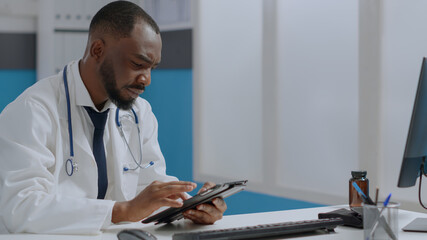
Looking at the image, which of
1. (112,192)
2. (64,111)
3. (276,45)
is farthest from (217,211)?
(276,45)

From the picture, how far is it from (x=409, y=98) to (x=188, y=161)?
1.79 m

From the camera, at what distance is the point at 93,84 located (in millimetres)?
1755

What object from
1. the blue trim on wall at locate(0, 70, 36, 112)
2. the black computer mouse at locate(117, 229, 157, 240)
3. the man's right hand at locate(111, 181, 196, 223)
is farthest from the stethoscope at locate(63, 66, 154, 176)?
the blue trim on wall at locate(0, 70, 36, 112)

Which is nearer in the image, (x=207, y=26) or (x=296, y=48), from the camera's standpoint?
(x=296, y=48)

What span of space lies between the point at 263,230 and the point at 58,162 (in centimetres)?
70

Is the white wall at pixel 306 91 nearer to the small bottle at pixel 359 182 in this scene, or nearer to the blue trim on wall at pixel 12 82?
the small bottle at pixel 359 182

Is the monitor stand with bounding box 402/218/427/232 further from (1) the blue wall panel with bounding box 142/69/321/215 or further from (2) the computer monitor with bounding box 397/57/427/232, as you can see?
(1) the blue wall panel with bounding box 142/69/321/215

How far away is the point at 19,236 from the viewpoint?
51.6 inches

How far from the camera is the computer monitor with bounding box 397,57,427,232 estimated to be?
4.35ft

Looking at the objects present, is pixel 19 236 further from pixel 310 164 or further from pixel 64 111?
pixel 310 164

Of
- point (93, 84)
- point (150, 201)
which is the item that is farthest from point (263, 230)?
point (93, 84)

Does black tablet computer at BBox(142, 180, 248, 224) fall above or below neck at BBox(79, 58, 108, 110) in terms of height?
below

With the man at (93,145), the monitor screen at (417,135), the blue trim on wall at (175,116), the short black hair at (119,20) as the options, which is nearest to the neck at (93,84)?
the man at (93,145)

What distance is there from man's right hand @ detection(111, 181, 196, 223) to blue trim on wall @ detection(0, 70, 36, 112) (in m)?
2.64
